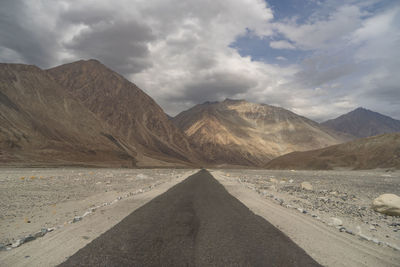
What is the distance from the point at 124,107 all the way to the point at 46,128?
71.5 meters

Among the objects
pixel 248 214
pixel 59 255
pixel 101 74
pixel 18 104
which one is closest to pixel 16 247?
pixel 59 255

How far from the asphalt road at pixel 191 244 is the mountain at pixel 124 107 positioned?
122600 millimetres

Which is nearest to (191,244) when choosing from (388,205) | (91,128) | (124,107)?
(388,205)

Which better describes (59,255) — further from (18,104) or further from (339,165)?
(18,104)

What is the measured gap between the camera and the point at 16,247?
5969 millimetres

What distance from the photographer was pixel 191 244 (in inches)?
236

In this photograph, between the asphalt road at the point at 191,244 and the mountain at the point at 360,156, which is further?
the mountain at the point at 360,156

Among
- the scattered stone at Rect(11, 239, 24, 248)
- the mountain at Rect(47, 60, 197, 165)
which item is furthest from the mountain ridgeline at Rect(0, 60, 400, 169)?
the scattered stone at Rect(11, 239, 24, 248)

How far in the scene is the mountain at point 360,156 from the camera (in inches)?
2815

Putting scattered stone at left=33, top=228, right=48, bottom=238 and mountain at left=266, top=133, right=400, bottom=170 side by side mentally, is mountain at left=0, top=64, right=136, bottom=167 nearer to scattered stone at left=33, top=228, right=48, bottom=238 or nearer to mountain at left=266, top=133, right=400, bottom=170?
scattered stone at left=33, top=228, right=48, bottom=238

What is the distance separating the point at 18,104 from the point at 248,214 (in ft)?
317

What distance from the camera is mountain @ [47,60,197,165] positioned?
140 meters

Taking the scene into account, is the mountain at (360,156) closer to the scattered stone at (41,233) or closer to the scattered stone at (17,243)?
the scattered stone at (41,233)

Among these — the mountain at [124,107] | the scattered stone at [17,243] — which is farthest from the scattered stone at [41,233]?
the mountain at [124,107]
